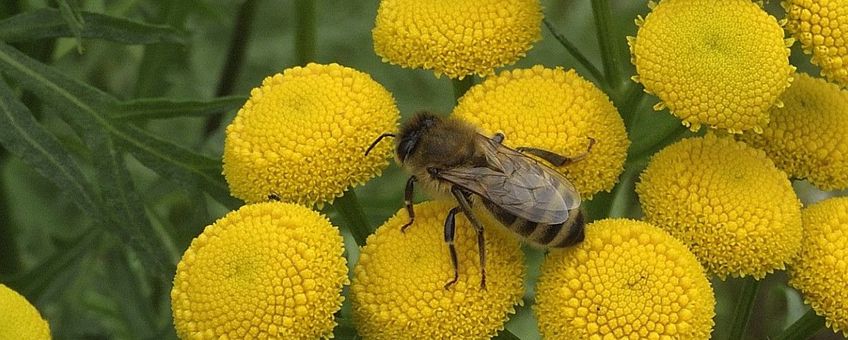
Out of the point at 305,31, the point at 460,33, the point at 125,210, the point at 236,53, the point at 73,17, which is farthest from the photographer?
the point at 236,53

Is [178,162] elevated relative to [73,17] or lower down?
lower down

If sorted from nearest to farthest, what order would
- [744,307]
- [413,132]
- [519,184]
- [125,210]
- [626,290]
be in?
1. [626,290]
2. [519,184]
3. [413,132]
4. [744,307]
5. [125,210]

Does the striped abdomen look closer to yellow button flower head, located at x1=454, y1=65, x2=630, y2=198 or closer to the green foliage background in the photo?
yellow button flower head, located at x1=454, y1=65, x2=630, y2=198

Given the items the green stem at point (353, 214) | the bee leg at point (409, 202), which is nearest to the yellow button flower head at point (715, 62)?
the bee leg at point (409, 202)

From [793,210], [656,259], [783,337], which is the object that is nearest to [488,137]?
[656,259]

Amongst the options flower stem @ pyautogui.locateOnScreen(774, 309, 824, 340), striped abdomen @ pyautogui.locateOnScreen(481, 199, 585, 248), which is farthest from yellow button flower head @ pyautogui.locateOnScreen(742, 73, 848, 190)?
striped abdomen @ pyautogui.locateOnScreen(481, 199, 585, 248)

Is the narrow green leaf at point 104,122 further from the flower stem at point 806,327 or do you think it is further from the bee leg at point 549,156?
the flower stem at point 806,327

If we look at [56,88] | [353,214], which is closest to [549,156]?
[353,214]

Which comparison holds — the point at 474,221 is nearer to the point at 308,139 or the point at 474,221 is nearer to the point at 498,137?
the point at 498,137
